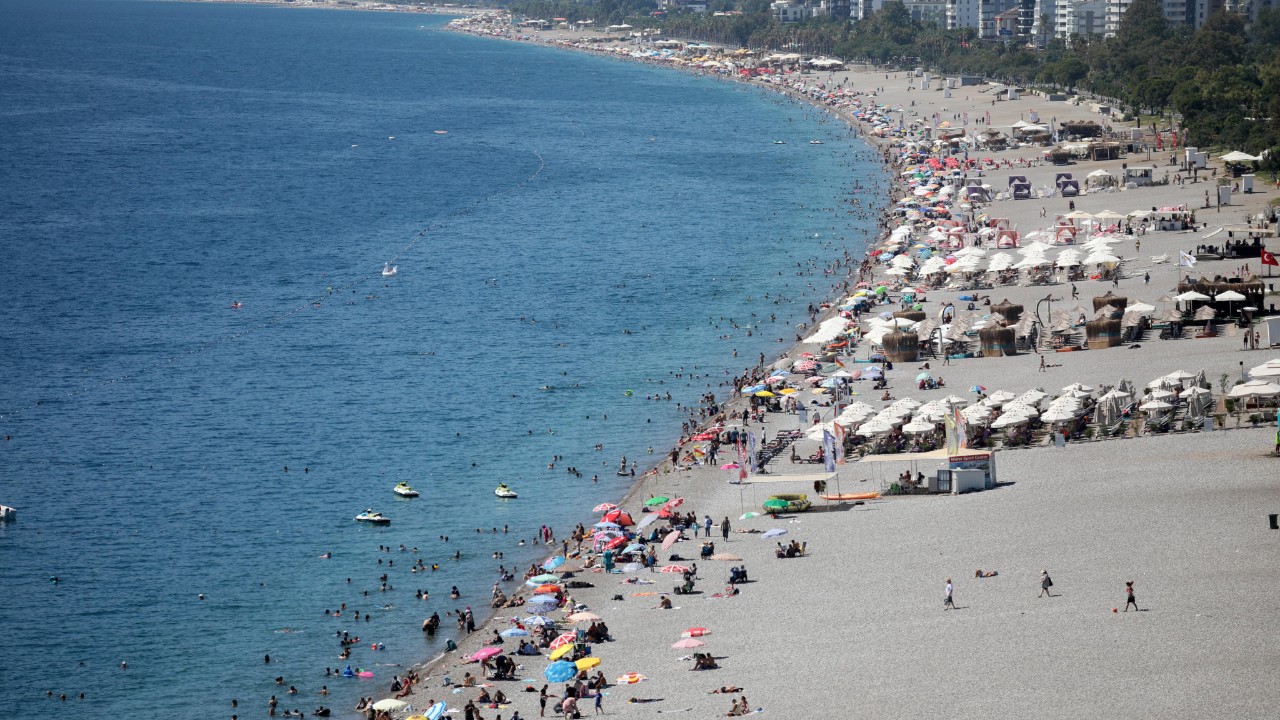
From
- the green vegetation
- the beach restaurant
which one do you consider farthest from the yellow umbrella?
the green vegetation

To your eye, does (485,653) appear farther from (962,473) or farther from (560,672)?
(962,473)

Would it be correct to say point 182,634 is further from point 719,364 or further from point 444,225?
point 444,225

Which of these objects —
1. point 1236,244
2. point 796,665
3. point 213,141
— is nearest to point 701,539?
point 796,665

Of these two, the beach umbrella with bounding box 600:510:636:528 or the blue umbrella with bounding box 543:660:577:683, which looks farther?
the beach umbrella with bounding box 600:510:636:528

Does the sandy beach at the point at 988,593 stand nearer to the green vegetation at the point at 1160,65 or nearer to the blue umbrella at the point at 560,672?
the blue umbrella at the point at 560,672

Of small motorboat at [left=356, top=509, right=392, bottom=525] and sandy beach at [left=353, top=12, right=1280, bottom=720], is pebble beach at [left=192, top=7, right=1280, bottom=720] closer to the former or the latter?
sandy beach at [left=353, top=12, right=1280, bottom=720]
